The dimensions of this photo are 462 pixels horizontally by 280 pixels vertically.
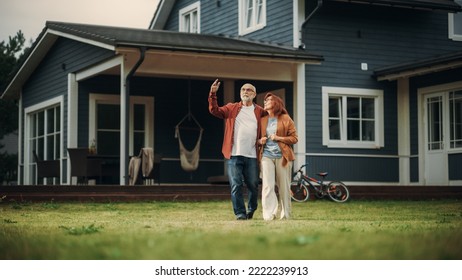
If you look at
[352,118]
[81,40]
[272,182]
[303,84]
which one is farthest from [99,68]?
[272,182]

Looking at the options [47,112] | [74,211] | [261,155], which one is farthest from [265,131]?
[47,112]

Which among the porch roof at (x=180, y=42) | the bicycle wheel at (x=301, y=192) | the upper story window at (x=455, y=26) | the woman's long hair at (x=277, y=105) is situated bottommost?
the bicycle wheel at (x=301, y=192)

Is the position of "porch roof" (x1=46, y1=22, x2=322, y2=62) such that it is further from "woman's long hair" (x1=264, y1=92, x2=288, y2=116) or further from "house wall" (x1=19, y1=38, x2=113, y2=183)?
"woman's long hair" (x1=264, y1=92, x2=288, y2=116)

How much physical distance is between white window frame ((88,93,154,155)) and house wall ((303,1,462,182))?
345 cm

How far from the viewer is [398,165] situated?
1908 centimetres

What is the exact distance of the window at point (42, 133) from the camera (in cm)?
2020

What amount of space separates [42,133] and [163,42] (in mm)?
6099

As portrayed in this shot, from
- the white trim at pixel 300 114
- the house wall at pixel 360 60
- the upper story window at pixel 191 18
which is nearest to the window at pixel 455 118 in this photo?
the house wall at pixel 360 60

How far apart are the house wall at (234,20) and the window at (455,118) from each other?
3216mm

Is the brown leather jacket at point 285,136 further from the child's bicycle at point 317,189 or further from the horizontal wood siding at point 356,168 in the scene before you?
the horizontal wood siding at point 356,168

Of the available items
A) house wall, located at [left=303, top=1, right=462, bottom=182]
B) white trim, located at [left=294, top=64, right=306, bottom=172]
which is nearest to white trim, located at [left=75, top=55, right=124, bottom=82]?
white trim, located at [left=294, top=64, right=306, bottom=172]

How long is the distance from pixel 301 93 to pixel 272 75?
694 mm

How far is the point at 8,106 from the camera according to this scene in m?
24.8
